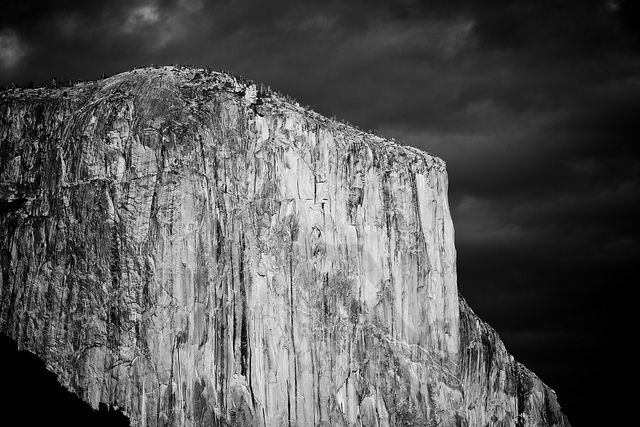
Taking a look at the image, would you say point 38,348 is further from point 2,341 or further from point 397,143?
point 397,143

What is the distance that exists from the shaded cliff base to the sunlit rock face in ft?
3.65

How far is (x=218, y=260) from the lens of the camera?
4929 inches

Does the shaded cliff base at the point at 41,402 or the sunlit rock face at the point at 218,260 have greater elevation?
the sunlit rock face at the point at 218,260

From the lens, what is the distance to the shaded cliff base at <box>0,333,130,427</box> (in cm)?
12069

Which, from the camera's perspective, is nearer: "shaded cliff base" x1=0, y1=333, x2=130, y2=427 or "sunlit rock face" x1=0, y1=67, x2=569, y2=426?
"shaded cliff base" x1=0, y1=333, x2=130, y2=427

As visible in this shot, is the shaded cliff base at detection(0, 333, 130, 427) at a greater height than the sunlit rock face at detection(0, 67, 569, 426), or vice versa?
the sunlit rock face at detection(0, 67, 569, 426)

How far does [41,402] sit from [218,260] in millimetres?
19851

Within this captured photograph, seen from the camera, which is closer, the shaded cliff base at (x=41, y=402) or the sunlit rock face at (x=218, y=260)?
the shaded cliff base at (x=41, y=402)

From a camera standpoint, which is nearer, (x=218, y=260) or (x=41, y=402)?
(x=41, y=402)

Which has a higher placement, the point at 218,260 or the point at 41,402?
the point at 218,260

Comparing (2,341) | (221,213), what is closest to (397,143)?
(221,213)

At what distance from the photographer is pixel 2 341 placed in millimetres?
126000

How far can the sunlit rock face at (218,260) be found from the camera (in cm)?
12281

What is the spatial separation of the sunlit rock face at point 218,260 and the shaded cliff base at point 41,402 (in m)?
1.11
